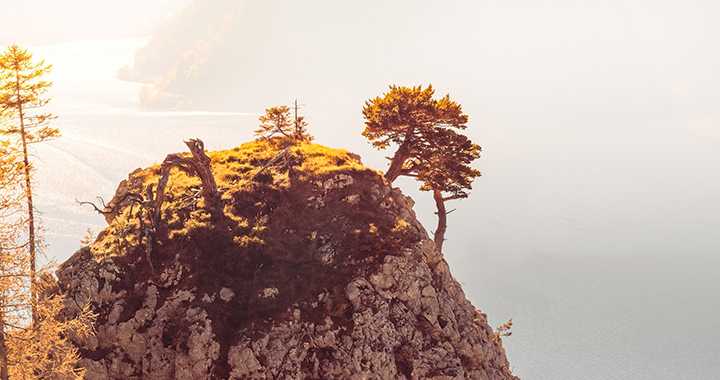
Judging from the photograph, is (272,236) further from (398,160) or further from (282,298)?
(398,160)

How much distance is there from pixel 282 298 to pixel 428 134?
1819 cm

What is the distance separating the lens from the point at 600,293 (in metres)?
168

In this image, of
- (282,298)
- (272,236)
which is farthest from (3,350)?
(272,236)

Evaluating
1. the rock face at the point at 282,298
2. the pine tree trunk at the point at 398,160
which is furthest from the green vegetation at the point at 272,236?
the pine tree trunk at the point at 398,160

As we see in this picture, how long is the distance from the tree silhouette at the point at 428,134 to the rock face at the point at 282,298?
664 cm

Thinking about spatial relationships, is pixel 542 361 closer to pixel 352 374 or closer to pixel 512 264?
pixel 512 264

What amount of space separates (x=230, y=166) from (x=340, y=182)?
988 cm

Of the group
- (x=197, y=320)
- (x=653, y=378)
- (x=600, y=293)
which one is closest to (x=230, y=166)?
(x=197, y=320)

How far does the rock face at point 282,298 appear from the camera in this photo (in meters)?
29.0

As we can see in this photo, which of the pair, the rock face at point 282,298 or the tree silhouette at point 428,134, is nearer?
the rock face at point 282,298

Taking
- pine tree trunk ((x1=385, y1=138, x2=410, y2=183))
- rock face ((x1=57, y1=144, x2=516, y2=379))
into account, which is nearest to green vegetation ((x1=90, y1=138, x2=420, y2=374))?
rock face ((x1=57, y1=144, x2=516, y2=379))

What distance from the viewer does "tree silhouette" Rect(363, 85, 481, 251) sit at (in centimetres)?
4147

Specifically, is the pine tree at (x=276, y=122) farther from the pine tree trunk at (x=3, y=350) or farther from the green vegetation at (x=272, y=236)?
the pine tree trunk at (x=3, y=350)

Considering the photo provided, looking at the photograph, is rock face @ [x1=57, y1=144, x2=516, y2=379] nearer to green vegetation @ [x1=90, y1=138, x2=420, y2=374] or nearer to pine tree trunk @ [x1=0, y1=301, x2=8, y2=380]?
green vegetation @ [x1=90, y1=138, x2=420, y2=374]
